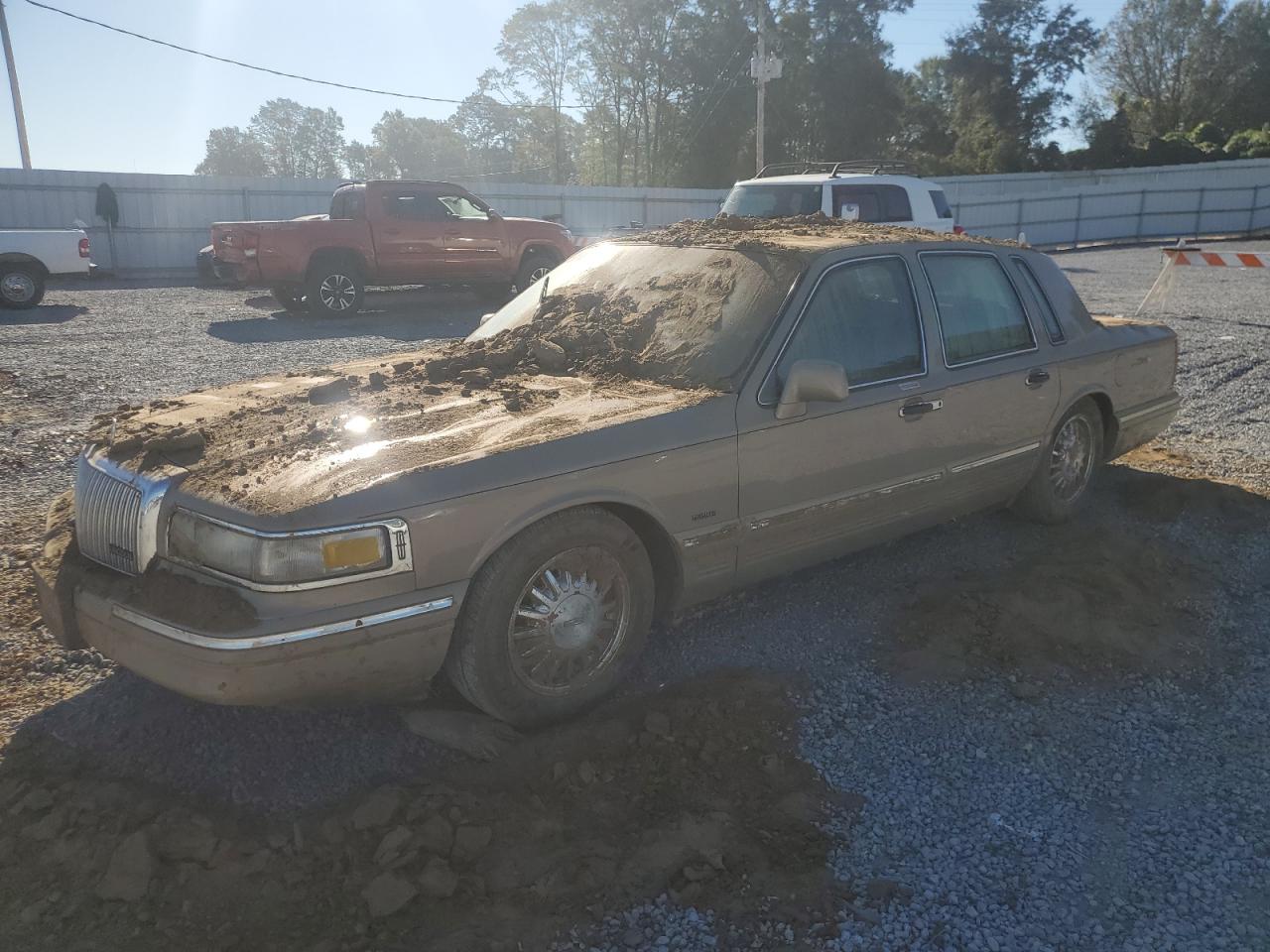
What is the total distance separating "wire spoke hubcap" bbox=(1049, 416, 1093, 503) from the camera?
5.26 metres

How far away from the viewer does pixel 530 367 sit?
14.1 ft

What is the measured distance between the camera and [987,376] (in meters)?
4.64

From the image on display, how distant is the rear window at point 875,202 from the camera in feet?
41.3

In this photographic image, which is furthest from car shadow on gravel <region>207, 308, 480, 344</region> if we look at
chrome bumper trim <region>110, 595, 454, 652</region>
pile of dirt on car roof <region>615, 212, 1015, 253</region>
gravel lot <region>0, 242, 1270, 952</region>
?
chrome bumper trim <region>110, 595, 454, 652</region>

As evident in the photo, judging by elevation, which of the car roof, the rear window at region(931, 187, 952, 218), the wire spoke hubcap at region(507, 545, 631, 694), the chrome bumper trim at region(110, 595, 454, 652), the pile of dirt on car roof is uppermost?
the car roof

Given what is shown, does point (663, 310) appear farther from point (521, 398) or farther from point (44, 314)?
point (44, 314)

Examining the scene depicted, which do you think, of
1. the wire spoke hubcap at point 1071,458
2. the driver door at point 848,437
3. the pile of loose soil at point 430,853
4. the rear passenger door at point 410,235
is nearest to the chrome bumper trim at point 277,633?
the pile of loose soil at point 430,853

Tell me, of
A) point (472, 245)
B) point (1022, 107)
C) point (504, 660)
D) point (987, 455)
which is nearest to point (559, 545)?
point (504, 660)

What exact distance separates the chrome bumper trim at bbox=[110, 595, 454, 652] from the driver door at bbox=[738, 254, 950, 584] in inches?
51.9

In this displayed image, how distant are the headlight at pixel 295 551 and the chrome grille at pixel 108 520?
0.95 ft

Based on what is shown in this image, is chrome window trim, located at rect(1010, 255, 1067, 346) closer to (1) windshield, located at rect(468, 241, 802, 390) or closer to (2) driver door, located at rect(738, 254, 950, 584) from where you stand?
(2) driver door, located at rect(738, 254, 950, 584)

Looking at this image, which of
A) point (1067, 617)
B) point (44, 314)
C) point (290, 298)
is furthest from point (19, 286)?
point (1067, 617)

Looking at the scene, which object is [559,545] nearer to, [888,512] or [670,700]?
[670,700]

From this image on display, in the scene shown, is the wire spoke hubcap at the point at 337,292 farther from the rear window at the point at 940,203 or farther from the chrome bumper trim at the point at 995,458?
the chrome bumper trim at the point at 995,458
